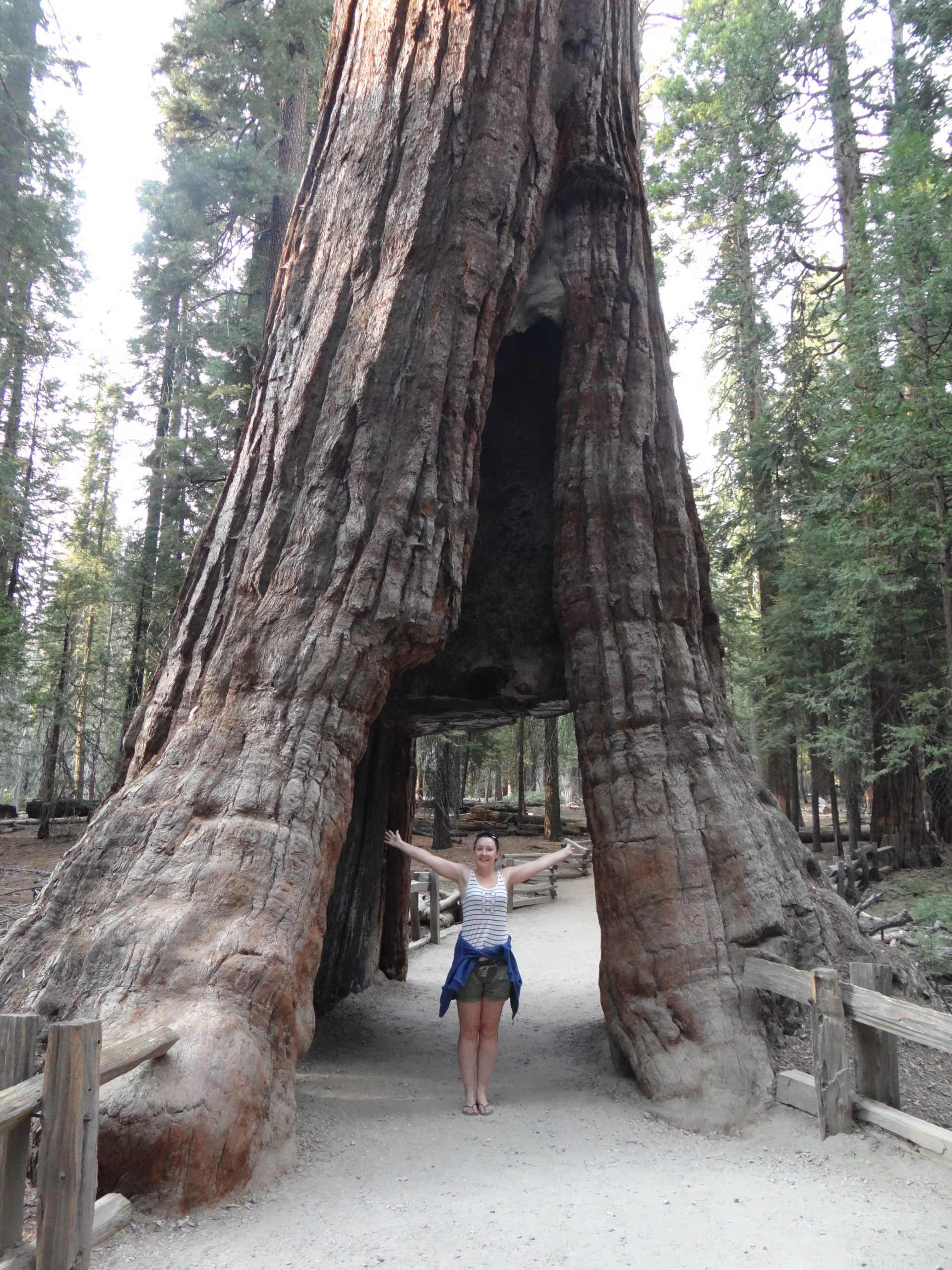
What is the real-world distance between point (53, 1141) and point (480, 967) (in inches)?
121

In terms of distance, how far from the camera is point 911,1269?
329 centimetres

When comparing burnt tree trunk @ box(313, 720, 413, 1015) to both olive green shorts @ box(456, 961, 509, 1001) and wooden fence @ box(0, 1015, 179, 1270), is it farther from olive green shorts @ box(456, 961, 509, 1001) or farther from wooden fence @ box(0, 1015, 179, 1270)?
wooden fence @ box(0, 1015, 179, 1270)

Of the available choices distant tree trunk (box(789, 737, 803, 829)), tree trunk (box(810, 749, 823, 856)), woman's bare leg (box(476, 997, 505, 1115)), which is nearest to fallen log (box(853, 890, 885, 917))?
tree trunk (box(810, 749, 823, 856))

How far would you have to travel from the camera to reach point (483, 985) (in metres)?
5.57

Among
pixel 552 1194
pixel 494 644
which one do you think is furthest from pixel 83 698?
pixel 552 1194

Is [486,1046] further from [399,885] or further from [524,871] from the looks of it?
[399,885]

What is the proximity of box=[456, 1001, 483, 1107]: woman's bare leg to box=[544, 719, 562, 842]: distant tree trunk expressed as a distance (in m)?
17.7

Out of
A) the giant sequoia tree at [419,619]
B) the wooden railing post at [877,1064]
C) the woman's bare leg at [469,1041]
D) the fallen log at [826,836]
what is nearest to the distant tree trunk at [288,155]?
the giant sequoia tree at [419,619]

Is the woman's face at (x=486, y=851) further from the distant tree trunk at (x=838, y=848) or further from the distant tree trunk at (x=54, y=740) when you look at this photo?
the distant tree trunk at (x=54, y=740)

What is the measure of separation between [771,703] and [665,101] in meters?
14.4

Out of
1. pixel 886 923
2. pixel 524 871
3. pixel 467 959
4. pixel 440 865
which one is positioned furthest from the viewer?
pixel 886 923

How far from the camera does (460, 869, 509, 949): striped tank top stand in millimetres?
5559

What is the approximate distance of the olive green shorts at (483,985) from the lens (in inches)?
218

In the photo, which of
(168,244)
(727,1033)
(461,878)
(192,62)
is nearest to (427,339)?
(461,878)
